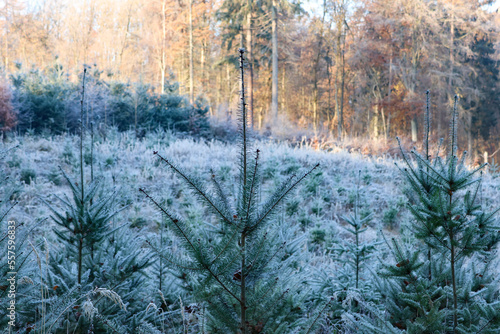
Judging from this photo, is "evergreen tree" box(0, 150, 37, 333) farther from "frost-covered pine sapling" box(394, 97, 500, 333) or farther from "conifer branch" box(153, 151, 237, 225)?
"frost-covered pine sapling" box(394, 97, 500, 333)

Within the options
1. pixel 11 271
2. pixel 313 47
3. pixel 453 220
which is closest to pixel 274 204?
pixel 453 220

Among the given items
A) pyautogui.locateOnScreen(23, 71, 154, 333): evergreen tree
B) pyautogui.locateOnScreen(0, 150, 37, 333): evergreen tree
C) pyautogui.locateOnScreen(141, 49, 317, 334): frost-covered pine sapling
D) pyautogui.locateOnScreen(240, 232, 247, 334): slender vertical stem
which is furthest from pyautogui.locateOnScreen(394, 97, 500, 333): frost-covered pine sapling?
pyautogui.locateOnScreen(0, 150, 37, 333): evergreen tree

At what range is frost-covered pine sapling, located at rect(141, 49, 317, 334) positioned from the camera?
4.56ft

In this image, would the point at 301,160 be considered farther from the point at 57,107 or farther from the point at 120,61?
the point at 120,61

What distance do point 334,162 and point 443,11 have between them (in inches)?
825

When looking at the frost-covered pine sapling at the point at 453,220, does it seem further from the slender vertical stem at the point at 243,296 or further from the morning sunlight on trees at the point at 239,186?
the slender vertical stem at the point at 243,296

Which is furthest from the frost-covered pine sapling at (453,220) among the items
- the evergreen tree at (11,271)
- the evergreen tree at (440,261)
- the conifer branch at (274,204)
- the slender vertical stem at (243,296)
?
the evergreen tree at (11,271)

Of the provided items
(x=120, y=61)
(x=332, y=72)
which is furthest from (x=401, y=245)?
(x=332, y=72)

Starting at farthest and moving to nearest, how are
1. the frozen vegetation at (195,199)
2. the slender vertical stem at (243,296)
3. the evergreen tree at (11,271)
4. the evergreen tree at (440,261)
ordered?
the frozen vegetation at (195,199) < the evergreen tree at (11,271) < the evergreen tree at (440,261) < the slender vertical stem at (243,296)

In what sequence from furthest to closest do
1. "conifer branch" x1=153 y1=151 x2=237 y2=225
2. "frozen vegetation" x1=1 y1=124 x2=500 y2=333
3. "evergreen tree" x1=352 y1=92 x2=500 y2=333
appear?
1. "frozen vegetation" x1=1 y1=124 x2=500 y2=333
2. "evergreen tree" x1=352 y1=92 x2=500 y2=333
3. "conifer branch" x1=153 y1=151 x2=237 y2=225

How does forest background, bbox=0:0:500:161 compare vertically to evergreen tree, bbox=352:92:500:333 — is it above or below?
above

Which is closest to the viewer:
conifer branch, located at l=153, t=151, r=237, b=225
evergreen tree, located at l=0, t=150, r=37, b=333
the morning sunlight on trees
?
conifer branch, located at l=153, t=151, r=237, b=225

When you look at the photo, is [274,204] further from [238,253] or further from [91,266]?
[91,266]

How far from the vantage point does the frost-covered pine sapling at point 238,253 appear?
139 centimetres
